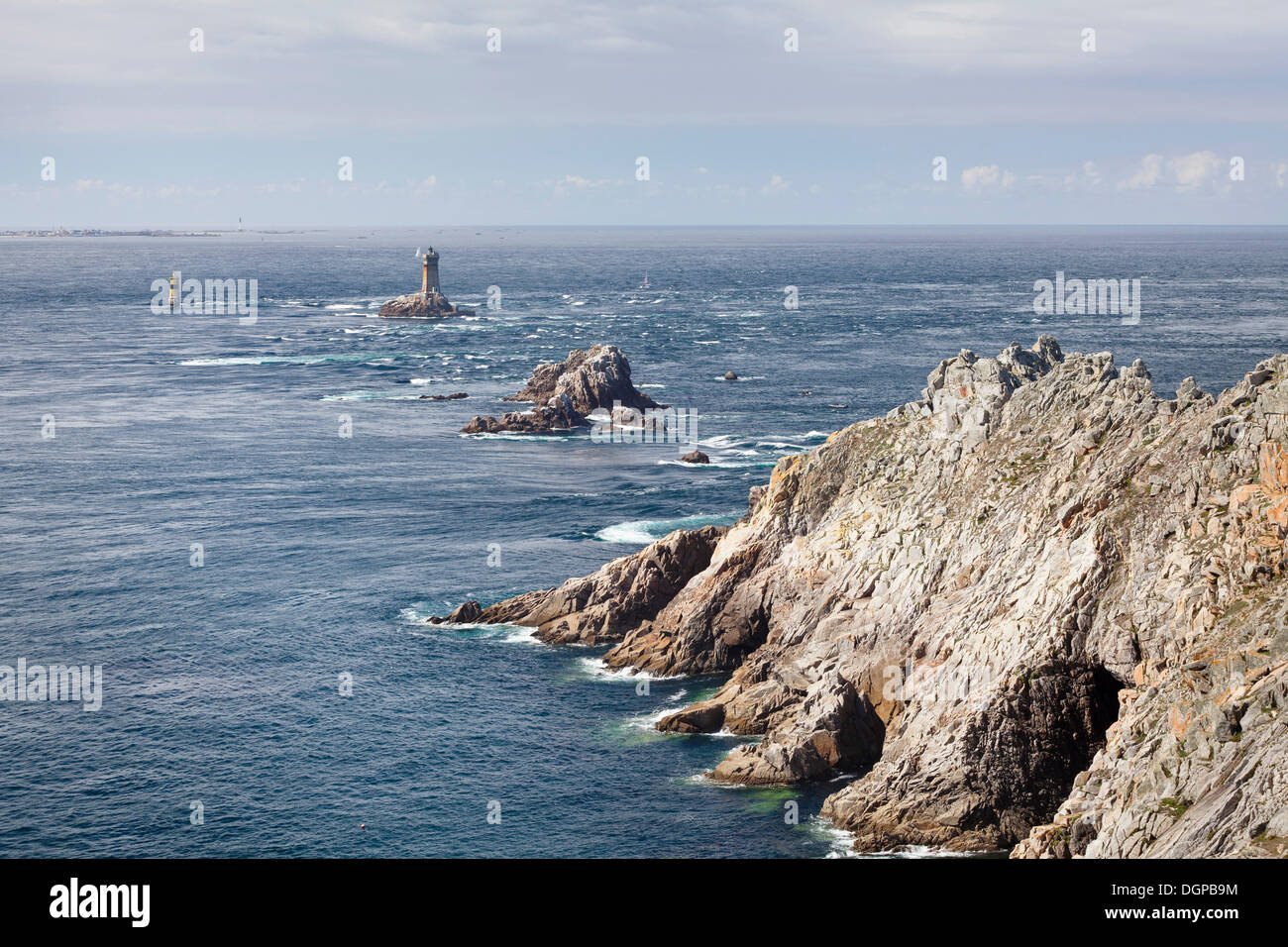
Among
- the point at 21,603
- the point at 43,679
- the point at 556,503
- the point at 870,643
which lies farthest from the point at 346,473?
the point at 870,643

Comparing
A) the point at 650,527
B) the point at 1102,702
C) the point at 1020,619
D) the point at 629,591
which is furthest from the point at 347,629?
the point at 1102,702

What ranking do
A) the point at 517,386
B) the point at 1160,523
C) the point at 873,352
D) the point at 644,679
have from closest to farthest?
the point at 1160,523 → the point at 644,679 → the point at 517,386 → the point at 873,352

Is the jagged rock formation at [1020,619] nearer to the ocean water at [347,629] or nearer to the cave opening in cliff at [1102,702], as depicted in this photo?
the cave opening in cliff at [1102,702]

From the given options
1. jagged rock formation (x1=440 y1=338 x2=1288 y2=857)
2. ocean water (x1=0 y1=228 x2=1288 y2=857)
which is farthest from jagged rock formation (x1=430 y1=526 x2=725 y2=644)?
ocean water (x1=0 y1=228 x2=1288 y2=857)

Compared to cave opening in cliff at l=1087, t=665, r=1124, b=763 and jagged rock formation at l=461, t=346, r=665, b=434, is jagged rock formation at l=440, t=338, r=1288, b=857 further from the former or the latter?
jagged rock formation at l=461, t=346, r=665, b=434

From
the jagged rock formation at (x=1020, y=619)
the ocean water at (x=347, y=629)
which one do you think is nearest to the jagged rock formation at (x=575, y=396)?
the ocean water at (x=347, y=629)

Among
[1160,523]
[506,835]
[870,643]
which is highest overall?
[1160,523]
